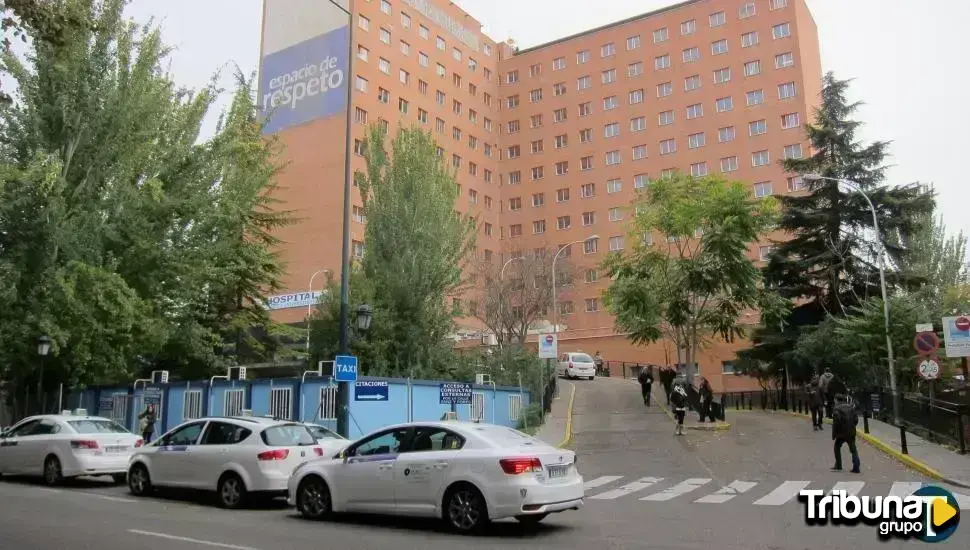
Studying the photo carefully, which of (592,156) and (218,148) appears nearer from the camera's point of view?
(218,148)

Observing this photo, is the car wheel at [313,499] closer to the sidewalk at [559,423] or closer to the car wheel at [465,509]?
the car wheel at [465,509]

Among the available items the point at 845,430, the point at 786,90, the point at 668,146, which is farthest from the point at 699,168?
the point at 845,430

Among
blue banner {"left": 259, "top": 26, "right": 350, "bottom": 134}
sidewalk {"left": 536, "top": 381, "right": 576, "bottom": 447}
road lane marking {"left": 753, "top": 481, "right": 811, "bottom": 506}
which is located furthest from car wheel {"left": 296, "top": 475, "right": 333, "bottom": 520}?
blue banner {"left": 259, "top": 26, "right": 350, "bottom": 134}

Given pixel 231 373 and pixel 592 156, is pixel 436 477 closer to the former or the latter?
pixel 231 373

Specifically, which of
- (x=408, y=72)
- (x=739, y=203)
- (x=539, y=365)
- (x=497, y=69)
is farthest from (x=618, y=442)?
(x=497, y=69)

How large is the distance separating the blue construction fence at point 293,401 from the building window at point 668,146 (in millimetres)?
44871

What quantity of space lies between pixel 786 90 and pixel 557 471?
60.2m

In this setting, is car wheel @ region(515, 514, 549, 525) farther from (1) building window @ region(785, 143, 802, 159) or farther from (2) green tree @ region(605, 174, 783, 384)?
(1) building window @ region(785, 143, 802, 159)

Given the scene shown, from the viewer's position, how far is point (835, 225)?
113 feet

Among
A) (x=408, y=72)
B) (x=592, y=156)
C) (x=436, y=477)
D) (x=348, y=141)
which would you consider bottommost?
(x=436, y=477)

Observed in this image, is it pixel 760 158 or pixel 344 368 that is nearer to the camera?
pixel 344 368

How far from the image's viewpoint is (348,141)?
19.0 m

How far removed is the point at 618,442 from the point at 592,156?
50777mm

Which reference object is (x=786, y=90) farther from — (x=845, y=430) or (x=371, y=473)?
Answer: (x=371, y=473)
